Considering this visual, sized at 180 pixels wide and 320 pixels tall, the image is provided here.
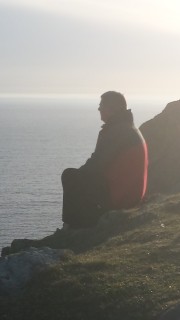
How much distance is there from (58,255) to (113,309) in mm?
3494

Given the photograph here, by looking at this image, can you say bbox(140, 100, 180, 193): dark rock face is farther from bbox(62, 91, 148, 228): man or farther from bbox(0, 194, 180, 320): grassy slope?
bbox(62, 91, 148, 228): man

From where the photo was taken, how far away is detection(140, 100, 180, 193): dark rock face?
54.8 meters

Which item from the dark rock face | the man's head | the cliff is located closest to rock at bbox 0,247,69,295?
the cliff

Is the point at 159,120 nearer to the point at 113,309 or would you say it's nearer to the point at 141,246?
the point at 141,246

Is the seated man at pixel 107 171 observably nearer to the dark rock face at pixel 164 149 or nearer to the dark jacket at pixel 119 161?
the dark jacket at pixel 119 161

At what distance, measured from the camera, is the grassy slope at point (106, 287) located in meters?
11.4

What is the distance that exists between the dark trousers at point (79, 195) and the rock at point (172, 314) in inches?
159

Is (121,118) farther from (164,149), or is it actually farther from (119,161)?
(164,149)

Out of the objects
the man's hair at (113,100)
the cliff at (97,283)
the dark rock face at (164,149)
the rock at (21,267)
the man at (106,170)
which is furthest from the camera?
the dark rock face at (164,149)

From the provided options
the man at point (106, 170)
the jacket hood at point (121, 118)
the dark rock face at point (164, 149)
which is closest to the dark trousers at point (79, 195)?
the man at point (106, 170)

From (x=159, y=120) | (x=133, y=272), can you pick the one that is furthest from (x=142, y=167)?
(x=159, y=120)

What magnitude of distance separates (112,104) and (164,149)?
48348mm

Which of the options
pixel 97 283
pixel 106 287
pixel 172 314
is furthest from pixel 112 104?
pixel 172 314

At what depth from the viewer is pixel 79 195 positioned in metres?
14.0
